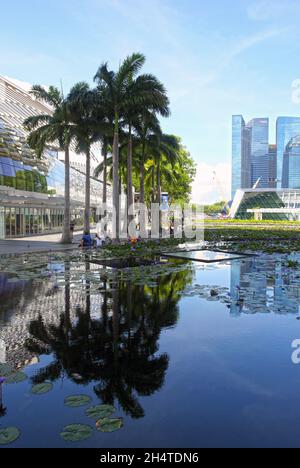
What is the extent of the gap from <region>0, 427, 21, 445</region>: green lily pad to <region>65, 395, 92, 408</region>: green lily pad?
0.82m

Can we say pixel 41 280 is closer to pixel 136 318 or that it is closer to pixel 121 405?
pixel 136 318

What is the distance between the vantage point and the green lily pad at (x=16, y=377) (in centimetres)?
601

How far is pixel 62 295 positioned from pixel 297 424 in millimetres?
8547

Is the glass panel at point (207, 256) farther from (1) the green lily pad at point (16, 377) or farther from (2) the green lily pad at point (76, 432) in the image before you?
(2) the green lily pad at point (76, 432)

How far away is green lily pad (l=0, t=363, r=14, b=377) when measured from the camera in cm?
629

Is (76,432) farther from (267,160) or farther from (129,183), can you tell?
(267,160)

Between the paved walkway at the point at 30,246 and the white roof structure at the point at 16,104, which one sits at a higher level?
the white roof structure at the point at 16,104

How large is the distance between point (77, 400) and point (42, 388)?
28.1 inches

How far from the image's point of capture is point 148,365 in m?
6.64

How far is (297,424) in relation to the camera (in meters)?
4.81

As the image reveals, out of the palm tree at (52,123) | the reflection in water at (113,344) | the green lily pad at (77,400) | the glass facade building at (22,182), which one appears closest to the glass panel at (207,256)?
the reflection in water at (113,344)

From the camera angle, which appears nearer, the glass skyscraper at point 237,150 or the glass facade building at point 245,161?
the glass facade building at point 245,161

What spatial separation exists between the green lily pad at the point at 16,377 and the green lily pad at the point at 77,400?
3.53 feet
